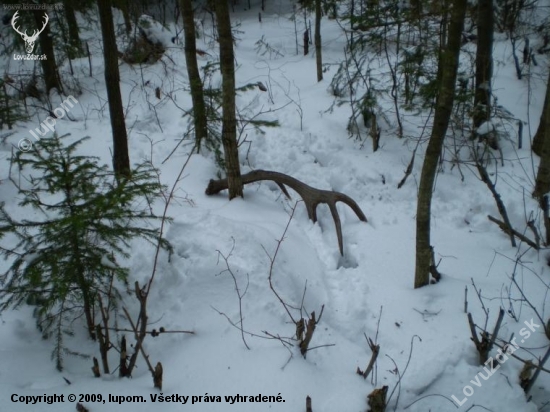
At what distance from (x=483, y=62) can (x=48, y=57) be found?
26.4 feet

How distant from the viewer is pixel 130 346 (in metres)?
3.38

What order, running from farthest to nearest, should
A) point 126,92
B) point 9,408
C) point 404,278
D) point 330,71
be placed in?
point 330,71 → point 126,92 → point 404,278 → point 9,408

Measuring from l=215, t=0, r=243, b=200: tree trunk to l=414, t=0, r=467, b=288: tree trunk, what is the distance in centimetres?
235

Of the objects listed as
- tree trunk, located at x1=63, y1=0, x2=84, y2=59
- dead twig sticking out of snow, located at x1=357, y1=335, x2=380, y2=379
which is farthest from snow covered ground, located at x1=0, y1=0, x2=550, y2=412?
tree trunk, located at x1=63, y1=0, x2=84, y2=59

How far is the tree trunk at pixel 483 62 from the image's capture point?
21.0ft

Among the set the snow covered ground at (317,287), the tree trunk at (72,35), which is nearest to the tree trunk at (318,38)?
the snow covered ground at (317,287)

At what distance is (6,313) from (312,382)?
263 centimetres

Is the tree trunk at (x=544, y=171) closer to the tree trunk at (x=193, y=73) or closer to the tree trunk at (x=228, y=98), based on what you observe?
the tree trunk at (x=228, y=98)

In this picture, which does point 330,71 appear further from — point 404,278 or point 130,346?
point 130,346

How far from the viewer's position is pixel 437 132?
3.54 m

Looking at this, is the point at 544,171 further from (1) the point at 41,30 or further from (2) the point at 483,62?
(1) the point at 41,30

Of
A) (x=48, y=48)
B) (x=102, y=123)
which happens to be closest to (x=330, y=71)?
(x=102, y=123)

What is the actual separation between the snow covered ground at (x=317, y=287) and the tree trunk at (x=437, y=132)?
0.70 feet

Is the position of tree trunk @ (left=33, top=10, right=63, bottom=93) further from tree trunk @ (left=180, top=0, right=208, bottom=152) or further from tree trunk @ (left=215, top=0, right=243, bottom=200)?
tree trunk @ (left=215, top=0, right=243, bottom=200)
